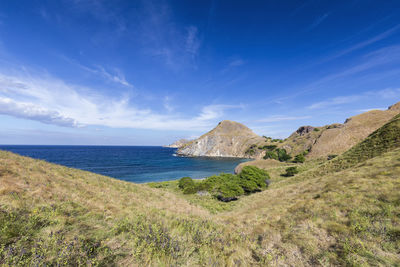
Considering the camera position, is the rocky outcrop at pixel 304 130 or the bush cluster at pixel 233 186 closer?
the bush cluster at pixel 233 186

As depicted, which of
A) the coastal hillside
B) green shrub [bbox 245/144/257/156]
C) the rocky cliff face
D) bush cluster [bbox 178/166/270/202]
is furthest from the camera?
the rocky cliff face

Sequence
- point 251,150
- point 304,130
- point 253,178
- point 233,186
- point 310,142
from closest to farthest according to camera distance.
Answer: point 233,186
point 253,178
point 310,142
point 304,130
point 251,150

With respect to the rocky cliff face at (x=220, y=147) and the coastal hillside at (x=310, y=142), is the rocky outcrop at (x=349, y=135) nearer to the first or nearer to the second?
the coastal hillside at (x=310, y=142)

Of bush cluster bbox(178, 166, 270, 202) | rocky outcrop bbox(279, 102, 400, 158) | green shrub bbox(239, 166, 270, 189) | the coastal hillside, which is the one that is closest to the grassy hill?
bush cluster bbox(178, 166, 270, 202)

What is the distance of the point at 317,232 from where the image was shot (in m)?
6.85

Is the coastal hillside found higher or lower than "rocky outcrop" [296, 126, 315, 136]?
lower

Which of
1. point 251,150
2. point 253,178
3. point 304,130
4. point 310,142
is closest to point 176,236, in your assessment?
point 253,178

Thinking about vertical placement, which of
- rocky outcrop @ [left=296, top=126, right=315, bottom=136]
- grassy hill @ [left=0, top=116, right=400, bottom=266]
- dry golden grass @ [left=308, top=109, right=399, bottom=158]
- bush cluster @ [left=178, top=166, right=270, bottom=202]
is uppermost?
rocky outcrop @ [left=296, top=126, right=315, bottom=136]

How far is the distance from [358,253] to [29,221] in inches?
415

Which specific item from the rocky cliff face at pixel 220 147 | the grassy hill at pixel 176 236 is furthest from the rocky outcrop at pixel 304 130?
the grassy hill at pixel 176 236

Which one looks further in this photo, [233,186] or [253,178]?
[253,178]

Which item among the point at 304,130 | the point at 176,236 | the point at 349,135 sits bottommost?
the point at 176,236

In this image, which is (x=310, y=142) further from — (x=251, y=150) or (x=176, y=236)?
(x=176, y=236)

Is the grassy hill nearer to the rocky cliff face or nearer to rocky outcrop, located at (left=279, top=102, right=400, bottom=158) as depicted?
rocky outcrop, located at (left=279, top=102, right=400, bottom=158)
